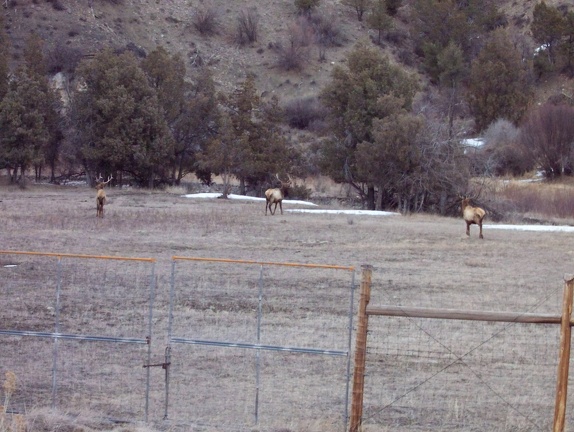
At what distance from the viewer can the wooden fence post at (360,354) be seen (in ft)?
26.7

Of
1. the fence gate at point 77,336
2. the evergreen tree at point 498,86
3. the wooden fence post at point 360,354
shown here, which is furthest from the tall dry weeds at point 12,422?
the evergreen tree at point 498,86

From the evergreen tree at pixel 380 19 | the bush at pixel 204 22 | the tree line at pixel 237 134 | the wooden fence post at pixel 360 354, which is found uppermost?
the evergreen tree at pixel 380 19

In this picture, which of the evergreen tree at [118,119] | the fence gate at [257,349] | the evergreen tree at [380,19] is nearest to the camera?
the fence gate at [257,349]

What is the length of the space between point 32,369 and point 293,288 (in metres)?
6.49

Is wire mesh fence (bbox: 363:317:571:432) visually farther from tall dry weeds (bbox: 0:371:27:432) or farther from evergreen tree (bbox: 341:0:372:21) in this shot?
evergreen tree (bbox: 341:0:372:21)

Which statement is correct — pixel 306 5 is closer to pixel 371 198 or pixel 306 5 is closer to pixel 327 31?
pixel 327 31

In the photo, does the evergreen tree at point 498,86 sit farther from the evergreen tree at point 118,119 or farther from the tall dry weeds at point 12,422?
the tall dry weeds at point 12,422

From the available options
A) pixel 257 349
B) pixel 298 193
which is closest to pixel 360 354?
pixel 257 349

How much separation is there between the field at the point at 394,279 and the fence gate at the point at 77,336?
1.43ft

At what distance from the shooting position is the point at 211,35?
8406 centimetres

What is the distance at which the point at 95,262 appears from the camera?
16453 mm

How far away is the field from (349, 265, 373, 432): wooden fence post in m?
0.51

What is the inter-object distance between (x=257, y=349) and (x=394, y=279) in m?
9.74

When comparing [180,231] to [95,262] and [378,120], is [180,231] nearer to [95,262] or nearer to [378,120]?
[95,262]
